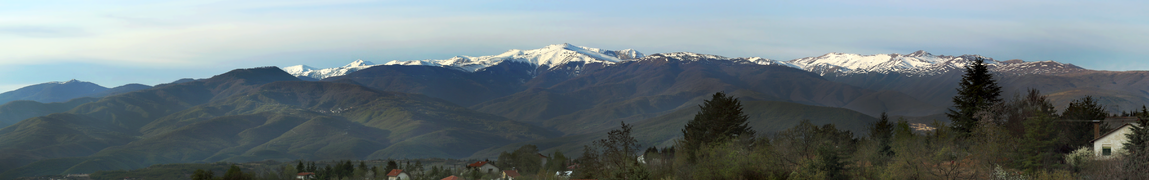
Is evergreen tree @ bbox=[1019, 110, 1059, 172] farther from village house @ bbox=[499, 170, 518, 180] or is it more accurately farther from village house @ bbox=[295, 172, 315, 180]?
village house @ bbox=[295, 172, 315, 180]

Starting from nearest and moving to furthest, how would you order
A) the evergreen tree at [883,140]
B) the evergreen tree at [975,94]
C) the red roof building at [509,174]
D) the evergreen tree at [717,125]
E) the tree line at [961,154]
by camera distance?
the tree line at [961,154] < the evergreen tree at [883,140] < the evergreen tree at [975,94] < the evergreen tree at [717,125] < the red roof building at [509,174]

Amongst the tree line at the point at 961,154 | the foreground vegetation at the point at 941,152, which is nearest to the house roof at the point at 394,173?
the foreground vegetation at the point at 941,152

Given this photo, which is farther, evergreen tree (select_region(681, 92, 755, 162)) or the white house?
evergreen tree (select_region(681, 92, 755, 162))

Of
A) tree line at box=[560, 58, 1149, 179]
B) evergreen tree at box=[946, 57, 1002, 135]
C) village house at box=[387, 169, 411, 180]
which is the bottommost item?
village house at box=[387, 169, 411, 180]

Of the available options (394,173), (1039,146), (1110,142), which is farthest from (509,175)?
(1110,142)

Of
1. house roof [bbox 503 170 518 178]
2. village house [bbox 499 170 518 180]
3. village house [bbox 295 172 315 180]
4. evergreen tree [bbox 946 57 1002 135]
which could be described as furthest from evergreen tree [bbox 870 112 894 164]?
village house [bbox 295 172 315 180]

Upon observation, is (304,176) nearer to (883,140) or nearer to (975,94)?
(883,140)

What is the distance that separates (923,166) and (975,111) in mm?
19956

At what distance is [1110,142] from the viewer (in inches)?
2251

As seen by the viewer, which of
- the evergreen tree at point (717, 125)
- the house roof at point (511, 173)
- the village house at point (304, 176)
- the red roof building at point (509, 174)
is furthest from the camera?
the village house at point (304, 176)

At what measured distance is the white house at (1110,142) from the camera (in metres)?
56.2

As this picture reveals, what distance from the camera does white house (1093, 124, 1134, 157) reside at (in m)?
56.2

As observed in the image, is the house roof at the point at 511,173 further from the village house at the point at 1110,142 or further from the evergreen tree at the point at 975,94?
the village house at the point at 1110,142

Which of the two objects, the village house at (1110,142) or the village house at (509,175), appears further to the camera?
the village house at (509,175)
